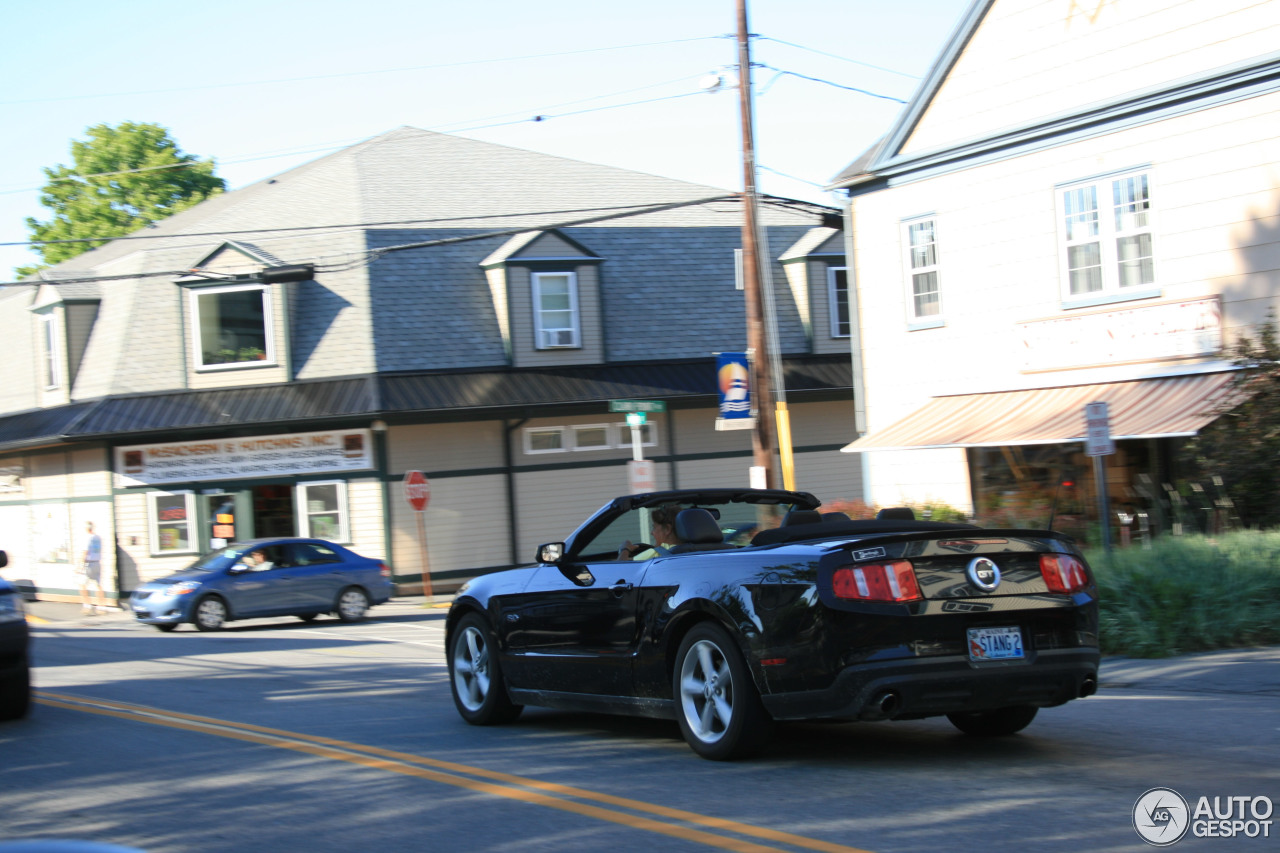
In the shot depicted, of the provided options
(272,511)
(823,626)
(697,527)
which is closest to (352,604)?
(272,511)

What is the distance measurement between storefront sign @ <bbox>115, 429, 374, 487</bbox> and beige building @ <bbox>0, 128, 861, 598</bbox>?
0.04m

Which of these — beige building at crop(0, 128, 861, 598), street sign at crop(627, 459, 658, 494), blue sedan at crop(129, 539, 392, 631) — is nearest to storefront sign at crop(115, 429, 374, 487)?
beige building at crop(0, 128, 861, 598)

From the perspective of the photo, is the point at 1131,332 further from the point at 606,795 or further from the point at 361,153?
the point at 361,153

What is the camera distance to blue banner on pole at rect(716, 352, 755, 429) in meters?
19.0

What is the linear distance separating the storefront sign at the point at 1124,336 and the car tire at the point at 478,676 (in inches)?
430

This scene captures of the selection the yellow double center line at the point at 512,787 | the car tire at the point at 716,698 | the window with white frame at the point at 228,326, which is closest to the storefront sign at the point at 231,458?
the window with white frame at the point at 228,326

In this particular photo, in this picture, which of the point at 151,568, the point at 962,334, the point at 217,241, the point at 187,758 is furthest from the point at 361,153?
the point at 187,758

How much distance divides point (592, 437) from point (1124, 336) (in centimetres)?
1399

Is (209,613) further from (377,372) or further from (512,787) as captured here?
(512,787)

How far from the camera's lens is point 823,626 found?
623cm

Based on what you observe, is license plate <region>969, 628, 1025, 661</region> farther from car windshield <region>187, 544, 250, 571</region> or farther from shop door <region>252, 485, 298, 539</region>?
shop door <region>252, 485, 298, 539</region>

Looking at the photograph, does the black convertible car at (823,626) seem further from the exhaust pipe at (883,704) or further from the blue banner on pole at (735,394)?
the blue banner on pole at (735,394)

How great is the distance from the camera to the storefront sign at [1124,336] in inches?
631

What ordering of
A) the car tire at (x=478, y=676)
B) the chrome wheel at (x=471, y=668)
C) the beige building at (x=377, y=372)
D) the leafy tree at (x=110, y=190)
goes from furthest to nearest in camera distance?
the leafy tree at (x=110, y=190) < the beige building at (x=377, y=372) < the chrome wheel at (x=471, y=668) < the car tire at (x=478, y=676)
